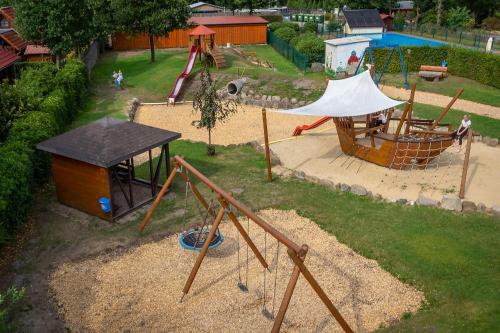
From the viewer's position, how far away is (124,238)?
12766mm

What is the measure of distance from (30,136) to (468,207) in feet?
46.0

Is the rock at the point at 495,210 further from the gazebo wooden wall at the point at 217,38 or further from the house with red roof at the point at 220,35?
A: the gazebo wooden wall at the point at 217,38

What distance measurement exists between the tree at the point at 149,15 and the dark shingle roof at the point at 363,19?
63.0 feet

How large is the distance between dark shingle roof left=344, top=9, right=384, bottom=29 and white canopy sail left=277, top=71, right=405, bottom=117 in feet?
102

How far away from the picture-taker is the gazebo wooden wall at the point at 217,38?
44438 mm

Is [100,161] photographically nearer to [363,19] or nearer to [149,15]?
[149,15]

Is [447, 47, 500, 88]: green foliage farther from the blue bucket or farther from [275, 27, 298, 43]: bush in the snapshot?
the blue bucket

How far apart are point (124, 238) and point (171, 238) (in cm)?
130

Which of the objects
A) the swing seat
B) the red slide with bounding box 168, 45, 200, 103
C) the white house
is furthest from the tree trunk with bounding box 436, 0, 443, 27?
the swing seat

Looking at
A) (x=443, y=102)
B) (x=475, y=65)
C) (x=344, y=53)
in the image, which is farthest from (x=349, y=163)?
(x=475, y=65)

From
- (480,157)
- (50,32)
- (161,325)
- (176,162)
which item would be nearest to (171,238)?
(176,162)

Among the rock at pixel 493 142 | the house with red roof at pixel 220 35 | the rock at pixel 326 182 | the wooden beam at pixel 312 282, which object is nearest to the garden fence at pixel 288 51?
the house with red roof at pixel 220 35

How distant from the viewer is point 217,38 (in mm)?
46500

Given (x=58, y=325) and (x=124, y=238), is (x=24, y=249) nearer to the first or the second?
(x=124, y=238)
